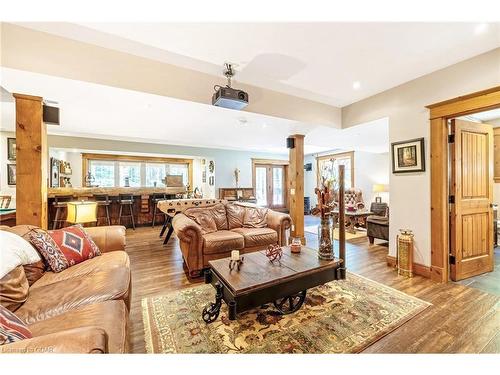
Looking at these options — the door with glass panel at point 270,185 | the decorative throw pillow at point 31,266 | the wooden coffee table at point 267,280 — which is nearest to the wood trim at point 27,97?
the decorative throw pillow at point 31,266

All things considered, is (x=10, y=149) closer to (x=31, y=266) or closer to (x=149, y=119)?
(x=149, y=119)

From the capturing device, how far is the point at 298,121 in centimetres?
356

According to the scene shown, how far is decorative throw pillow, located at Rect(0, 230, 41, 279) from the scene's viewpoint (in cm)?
140

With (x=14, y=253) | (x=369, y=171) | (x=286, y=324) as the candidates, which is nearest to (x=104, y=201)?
(x=14, y=253)

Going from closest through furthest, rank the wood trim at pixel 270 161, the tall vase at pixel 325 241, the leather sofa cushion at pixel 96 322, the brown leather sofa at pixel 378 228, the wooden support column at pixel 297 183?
the leather sofa cushion at pixel 96 322
the tall vase at pixel 325 241
the brown leather sofa at pixel 378 228
the wooden support column at pixel 297 183
the wood trim at pixel 270 161

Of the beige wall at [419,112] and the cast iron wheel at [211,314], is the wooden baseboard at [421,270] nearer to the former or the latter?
the beige wall at [419,112]

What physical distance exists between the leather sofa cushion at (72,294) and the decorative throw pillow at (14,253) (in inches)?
9.2

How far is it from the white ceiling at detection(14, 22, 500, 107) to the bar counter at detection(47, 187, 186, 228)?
170 inches

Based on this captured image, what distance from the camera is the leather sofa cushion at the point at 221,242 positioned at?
2938 millimetres

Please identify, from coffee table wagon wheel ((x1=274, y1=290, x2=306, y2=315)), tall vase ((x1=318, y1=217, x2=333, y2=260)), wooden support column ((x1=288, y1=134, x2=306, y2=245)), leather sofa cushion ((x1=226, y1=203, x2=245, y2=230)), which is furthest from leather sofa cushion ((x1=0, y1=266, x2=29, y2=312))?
wooden support column ((x1=288, y1=134, x2=306, y2=245))

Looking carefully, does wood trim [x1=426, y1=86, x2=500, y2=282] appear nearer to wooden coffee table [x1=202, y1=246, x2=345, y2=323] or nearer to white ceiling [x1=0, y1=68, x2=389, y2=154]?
white ceiling [x1=0, y1=68, x2=389, y2=154]
